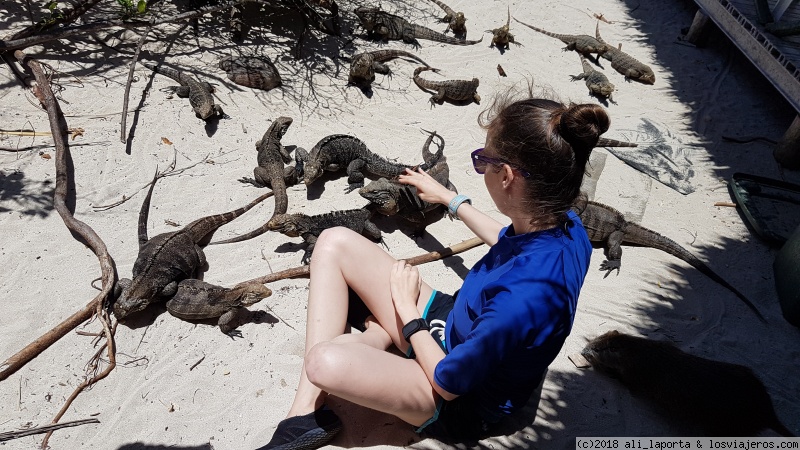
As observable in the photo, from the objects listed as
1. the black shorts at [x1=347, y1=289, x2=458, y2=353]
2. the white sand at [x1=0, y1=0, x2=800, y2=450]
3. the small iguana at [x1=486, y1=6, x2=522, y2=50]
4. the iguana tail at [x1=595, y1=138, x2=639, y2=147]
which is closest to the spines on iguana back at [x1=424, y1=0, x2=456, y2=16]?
the small iguana at [x1=486, y1=6, x2=522, y2=50]

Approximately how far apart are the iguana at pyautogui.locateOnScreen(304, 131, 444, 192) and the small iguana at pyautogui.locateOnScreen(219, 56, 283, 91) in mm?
1473

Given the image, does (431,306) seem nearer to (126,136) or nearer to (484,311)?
(484,311)

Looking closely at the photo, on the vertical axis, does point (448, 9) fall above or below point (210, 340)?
above

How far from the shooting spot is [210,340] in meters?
3.30

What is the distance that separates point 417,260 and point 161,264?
6.46 feet

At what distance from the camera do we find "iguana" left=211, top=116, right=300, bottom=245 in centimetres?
441

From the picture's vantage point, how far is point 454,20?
317 inches

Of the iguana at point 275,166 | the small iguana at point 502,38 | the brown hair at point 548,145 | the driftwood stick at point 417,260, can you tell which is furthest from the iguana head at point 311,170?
the small iguana at point 502,38

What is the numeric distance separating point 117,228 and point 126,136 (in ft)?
3.99

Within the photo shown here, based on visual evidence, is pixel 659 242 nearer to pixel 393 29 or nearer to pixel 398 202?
pixel 398 202

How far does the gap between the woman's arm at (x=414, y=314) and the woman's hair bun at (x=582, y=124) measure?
1.05 metres

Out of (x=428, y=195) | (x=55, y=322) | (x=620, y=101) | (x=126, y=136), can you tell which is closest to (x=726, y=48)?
(x=620, y=101)

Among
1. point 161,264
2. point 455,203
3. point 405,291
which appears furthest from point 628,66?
point 161,264

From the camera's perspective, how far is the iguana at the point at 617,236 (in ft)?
14.8
